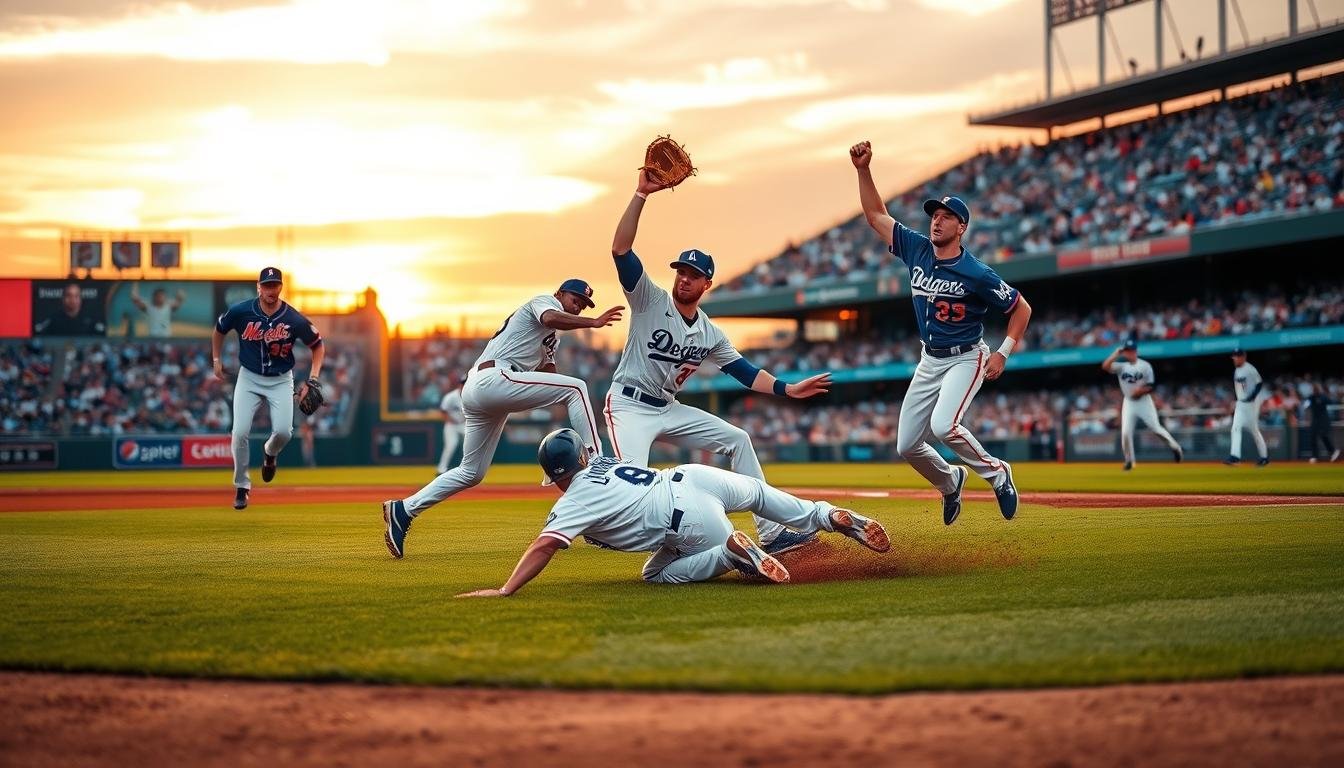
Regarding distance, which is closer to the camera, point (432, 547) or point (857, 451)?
point (432, 547)

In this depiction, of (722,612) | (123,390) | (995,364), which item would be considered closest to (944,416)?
(995,364)

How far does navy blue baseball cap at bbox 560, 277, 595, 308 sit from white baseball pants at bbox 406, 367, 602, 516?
56 centimetres

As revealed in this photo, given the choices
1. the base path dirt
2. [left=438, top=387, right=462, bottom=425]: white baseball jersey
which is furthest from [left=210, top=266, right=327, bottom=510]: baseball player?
[left=438, top=387, right=462, bottom=425]: white baseball jersey

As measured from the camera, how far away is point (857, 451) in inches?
1561

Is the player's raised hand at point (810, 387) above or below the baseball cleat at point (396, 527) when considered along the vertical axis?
above

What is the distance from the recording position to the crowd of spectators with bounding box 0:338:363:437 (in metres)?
40.9

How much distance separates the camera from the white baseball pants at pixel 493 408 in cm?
877

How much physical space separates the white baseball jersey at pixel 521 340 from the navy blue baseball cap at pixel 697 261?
3.95 ft

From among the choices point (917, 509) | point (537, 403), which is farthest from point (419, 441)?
point (537, 403)

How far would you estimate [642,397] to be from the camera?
8375 mm

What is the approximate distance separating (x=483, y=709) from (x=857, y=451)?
119ft

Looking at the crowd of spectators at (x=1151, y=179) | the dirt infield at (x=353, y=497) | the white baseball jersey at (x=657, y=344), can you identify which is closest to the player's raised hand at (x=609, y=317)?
the white baseball jersey at (x=657, y=344)

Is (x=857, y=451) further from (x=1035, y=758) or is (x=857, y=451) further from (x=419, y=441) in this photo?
(x=1035, y=758)

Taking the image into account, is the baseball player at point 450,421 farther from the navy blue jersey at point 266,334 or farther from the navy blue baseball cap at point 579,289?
the navy blue baseball cap at point 579,289
